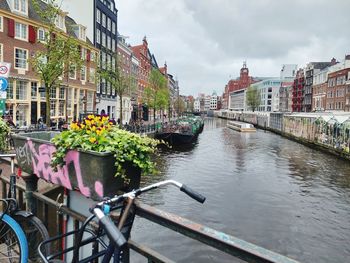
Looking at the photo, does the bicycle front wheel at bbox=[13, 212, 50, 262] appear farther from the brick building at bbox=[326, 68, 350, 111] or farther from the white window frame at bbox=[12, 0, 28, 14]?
the brick building at bbox=[326, 68, 350, 111]

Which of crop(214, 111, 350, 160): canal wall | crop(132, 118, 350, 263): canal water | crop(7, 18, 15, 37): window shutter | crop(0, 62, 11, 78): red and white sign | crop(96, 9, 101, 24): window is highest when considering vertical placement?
crop(96, 9, 101, 24): window

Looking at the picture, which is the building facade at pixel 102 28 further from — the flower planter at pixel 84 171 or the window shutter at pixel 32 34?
the flower planter at pixel 84 171

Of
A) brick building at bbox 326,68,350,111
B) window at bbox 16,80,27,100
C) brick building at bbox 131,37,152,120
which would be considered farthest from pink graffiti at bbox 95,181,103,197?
brick building at bbox 326,68,350,111

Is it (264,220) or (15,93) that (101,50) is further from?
(264,220)

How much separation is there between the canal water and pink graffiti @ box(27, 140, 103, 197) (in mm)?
6246

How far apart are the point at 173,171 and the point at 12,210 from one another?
58.2ft

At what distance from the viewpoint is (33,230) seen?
3.48 meters

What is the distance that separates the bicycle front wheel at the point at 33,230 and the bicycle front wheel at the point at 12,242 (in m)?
0.11

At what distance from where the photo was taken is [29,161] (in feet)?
11.5

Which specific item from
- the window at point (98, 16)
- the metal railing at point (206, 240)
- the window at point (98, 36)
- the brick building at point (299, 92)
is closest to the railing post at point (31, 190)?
the metal railing at point (206, 240)

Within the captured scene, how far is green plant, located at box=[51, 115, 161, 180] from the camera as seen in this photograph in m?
2.63

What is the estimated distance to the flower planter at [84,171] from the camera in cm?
259

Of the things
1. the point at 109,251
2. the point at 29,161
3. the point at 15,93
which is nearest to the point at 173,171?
the point at 15,93

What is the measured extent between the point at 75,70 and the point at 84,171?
20.9 m
